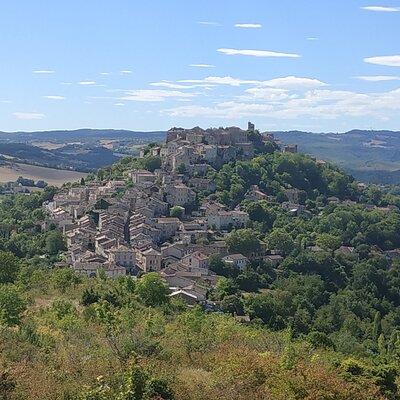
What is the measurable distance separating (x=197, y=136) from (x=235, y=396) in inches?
2490

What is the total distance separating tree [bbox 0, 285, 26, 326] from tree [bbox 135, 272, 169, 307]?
874 centimetres

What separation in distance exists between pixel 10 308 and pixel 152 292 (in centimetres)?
1039

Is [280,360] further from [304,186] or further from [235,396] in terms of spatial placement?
[304,186]

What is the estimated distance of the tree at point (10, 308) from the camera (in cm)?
2223

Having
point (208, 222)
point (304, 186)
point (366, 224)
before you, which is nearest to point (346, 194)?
point (304, 186)

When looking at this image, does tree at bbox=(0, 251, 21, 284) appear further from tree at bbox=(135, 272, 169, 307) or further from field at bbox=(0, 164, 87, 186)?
field at bbox=(0, 164, 87, 186)

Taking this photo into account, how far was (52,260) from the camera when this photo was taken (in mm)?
48844

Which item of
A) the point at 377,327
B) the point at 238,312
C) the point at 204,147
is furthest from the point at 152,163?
the point at 377,327

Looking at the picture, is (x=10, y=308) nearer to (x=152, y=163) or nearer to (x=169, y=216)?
(x=169, y=216)

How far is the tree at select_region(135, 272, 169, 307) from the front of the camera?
32.2 meters

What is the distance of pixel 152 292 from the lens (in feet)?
107

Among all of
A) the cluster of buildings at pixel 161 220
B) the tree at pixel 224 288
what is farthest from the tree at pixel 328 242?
the tree at pixel 224 288

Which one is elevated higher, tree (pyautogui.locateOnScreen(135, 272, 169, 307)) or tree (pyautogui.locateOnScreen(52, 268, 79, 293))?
tree (pyautogui.locateOnScreen(52, 268, 79, 293))

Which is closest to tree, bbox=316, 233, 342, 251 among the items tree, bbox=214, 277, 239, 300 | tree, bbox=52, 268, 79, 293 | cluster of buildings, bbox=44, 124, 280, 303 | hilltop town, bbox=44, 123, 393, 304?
hilltop town, bbox=44, 123, 393, 304
